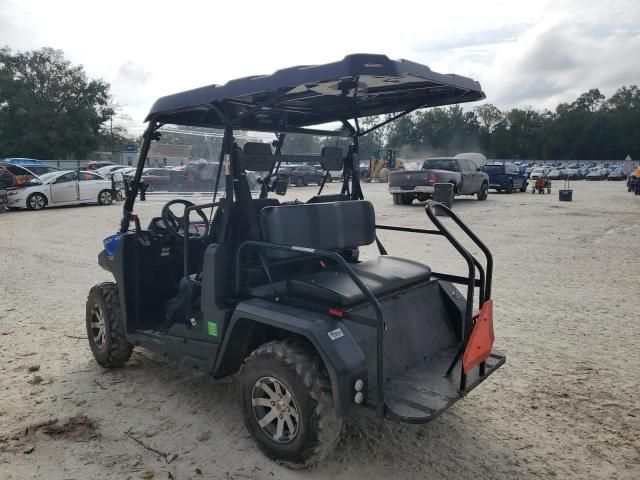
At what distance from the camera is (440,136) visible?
8931cm

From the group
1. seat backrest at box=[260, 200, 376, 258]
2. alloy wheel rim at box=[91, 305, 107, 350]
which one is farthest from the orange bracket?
alloy wheel rim at box=[91, 305, 107, 350]

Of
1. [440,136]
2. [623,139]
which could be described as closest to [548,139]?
[623,139]

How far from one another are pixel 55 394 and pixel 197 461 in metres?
1.53

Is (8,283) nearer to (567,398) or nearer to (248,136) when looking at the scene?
(248,136)

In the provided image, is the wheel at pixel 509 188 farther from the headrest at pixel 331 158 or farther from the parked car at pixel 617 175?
the parked car at pixel 617 175

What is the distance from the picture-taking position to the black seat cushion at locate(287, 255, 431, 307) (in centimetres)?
304

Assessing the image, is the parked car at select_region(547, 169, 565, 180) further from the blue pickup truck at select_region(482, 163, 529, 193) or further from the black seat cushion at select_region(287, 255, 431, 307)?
the black seat cushion at select_region(287, 255, 431, 307)

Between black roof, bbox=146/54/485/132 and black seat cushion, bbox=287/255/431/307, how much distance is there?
1.18m

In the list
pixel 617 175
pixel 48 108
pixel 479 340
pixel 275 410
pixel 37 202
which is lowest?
pixel 275 410

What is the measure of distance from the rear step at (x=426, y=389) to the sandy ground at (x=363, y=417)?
0.41m

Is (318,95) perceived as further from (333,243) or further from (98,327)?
(98,327)

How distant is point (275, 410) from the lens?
2.97 meters

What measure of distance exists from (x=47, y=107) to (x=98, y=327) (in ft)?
151

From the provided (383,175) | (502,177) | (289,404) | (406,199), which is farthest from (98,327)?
(383,175)
